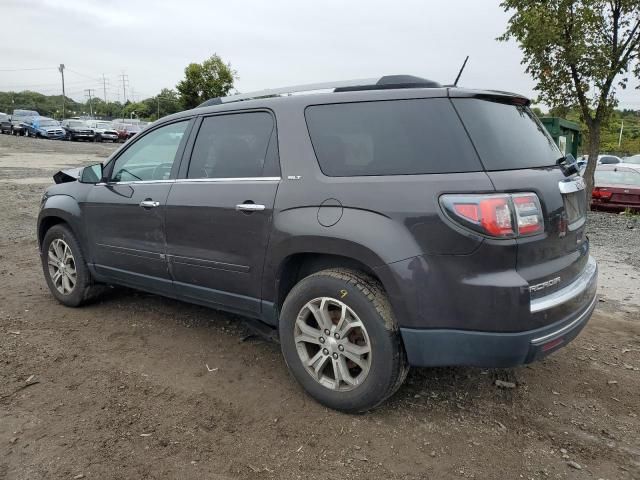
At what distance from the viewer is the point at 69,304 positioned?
4.75 meters

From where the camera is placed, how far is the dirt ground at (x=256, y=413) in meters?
2.57

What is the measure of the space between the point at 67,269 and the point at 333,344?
298 cm

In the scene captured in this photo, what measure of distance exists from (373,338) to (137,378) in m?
1.67

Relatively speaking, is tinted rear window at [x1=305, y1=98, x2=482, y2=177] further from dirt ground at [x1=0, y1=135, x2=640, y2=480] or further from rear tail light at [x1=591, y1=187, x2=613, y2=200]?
rear tail light at [x1=591, y1=187, x2=613, y2=200]

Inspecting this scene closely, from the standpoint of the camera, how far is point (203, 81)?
3888 centimetres

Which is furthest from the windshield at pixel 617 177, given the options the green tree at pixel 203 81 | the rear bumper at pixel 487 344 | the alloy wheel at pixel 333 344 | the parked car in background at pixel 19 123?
the parked car in background at pixel 19 123

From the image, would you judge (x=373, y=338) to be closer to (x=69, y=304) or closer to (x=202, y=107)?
(x=202, y=107)

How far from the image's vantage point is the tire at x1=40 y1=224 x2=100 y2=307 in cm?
462

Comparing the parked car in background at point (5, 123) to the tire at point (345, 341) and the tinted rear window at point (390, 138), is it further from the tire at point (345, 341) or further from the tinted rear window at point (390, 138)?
the tire at point (345, 341)

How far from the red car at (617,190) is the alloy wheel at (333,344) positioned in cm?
1078

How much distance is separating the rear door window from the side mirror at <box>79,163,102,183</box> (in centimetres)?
118

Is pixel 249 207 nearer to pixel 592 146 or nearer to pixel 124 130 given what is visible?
pixel 592 146

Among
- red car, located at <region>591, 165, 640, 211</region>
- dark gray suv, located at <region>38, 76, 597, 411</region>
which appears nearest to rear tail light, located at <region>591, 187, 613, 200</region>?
red car, located at <region>591, 165, 640, 211</region>

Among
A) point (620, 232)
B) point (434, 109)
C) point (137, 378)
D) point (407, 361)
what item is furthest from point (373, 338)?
point (620, 232)
